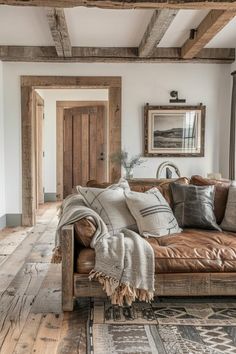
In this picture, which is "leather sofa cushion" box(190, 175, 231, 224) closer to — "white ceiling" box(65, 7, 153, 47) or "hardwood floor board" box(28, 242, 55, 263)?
"hardwood floor board" box(28, 242, 55, 263)

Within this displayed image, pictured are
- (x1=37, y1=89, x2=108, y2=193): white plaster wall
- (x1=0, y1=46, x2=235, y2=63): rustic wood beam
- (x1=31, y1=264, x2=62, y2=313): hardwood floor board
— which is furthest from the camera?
(x1=37, y1=89, x2=108, y2=193): white plaster wall

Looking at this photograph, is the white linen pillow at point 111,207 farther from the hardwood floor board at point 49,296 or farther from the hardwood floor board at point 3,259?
the hardwood floor board at point 3,259

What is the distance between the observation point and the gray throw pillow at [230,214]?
3.10 metres

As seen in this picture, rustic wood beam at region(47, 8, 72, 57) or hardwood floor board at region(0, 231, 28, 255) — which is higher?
rustic wood beam at region(47, 8, 72, 57)

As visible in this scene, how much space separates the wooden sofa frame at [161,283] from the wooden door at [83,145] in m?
5.67

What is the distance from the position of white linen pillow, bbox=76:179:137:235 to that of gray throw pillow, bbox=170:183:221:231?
48 centimetres

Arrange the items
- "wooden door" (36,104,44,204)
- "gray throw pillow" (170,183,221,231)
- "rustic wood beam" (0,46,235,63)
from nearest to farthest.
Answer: "gray throw pillow" (170,183,221,231) < "rustic wood beam" (0,46,235,63) < "wooden door" (36,104,44,204)

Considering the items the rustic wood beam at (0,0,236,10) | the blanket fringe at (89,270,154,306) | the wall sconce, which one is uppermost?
the rustic wood beam at (0,0,236,10)

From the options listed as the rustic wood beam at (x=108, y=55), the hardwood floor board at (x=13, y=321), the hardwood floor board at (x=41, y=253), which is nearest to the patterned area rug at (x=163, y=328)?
the hardwood floor board at (x=13, y=321)

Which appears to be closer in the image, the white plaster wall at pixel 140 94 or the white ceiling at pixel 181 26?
the white ceiling at pixel 181 26

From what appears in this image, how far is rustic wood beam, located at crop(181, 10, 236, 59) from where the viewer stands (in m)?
3.71

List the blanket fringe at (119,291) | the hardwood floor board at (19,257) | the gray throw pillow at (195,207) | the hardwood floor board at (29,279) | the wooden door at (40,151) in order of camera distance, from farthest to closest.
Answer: the wooden door at (40,151) < the hardwood floor board at (19,257) < the gray throw pillow at (195,207) < the hardwood floor board at (29,279) < the blanket fringe at (119,291)

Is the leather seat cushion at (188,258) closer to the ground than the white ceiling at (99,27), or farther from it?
closer to the ground

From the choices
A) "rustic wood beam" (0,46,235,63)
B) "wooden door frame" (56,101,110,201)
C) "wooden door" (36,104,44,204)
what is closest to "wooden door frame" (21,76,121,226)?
"rustic wood beam" (0,46,235,63)
